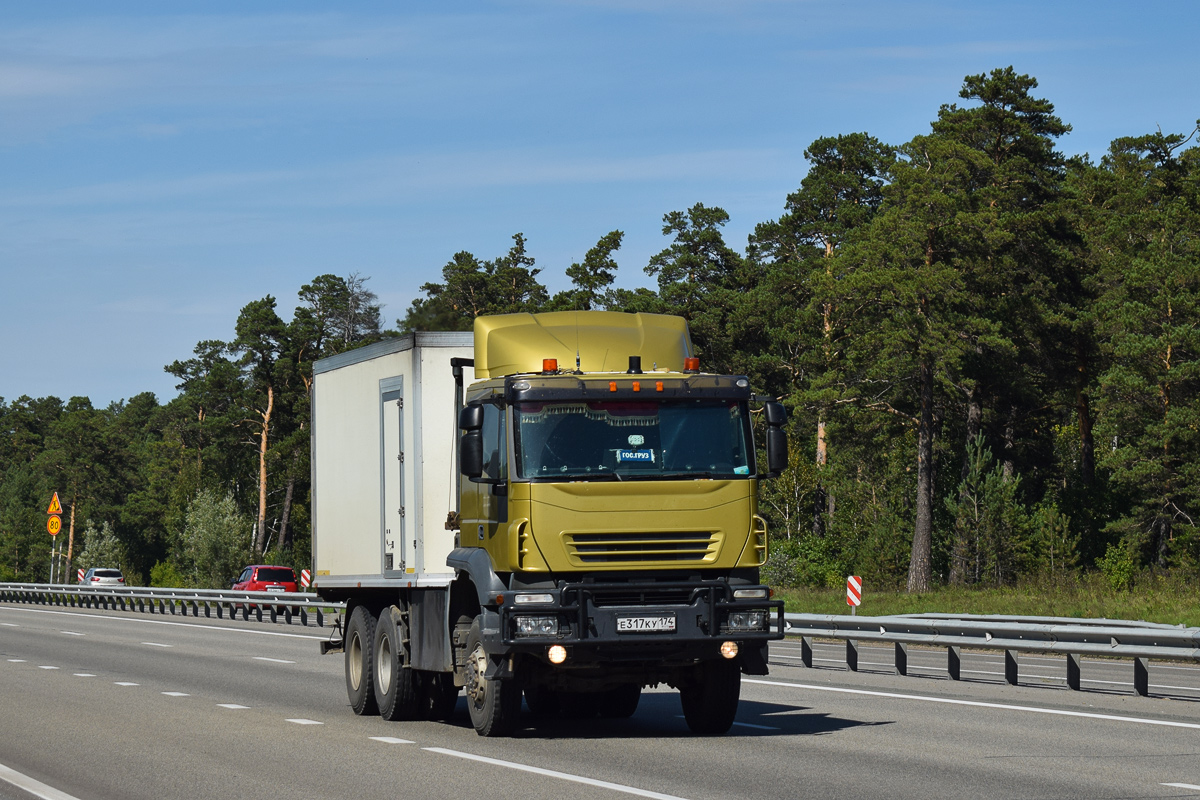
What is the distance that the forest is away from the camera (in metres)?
55.2

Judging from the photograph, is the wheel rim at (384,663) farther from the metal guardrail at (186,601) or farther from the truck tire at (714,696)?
the metal guardrail at (186,601)

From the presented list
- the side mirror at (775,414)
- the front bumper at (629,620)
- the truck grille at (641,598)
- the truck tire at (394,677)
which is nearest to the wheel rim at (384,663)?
the truck tire at (394,677)

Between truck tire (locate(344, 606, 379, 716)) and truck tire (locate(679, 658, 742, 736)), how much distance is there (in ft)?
12.5

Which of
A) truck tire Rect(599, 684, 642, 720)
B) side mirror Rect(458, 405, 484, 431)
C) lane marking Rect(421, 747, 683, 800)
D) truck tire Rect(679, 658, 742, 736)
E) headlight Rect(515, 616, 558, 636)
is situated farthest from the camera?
truck tire Rect(599, 684, 642, 720)

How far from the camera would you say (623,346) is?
13875 mm

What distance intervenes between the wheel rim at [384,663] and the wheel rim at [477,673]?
2.14 m

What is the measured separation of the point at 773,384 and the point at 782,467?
6466 centimetres

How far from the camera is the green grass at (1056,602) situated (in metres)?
Answer: 30.0

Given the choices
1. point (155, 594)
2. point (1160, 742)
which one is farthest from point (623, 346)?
point (155, 594)

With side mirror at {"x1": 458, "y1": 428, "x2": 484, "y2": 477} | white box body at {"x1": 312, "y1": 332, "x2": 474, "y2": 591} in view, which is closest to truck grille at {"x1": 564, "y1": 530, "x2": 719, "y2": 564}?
side mirror at {"x1": 458, "y1": 428, "x2": 484, "y2": 477}

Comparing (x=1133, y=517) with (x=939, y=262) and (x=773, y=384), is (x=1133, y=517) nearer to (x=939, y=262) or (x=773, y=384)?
(x=939, y=262)

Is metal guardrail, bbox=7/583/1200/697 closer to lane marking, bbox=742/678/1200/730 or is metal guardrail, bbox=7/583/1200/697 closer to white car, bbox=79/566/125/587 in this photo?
lane marking, bbox=742/678/1200/730

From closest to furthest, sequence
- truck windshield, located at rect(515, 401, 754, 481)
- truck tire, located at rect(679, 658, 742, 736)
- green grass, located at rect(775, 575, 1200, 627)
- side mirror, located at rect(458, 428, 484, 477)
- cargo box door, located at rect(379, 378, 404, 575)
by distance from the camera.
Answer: truck windshield, located at rect(515, 401, 754, 481), side mirror, located at rect(458, 428, 484, 477), truck tire, located at rect(679, 658, 742, 736), cargo box door, located at rect(379, 378, 404, 575), green grass, located at rect(775, 575, 1200, 627)

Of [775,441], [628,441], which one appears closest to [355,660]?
[628,441]
